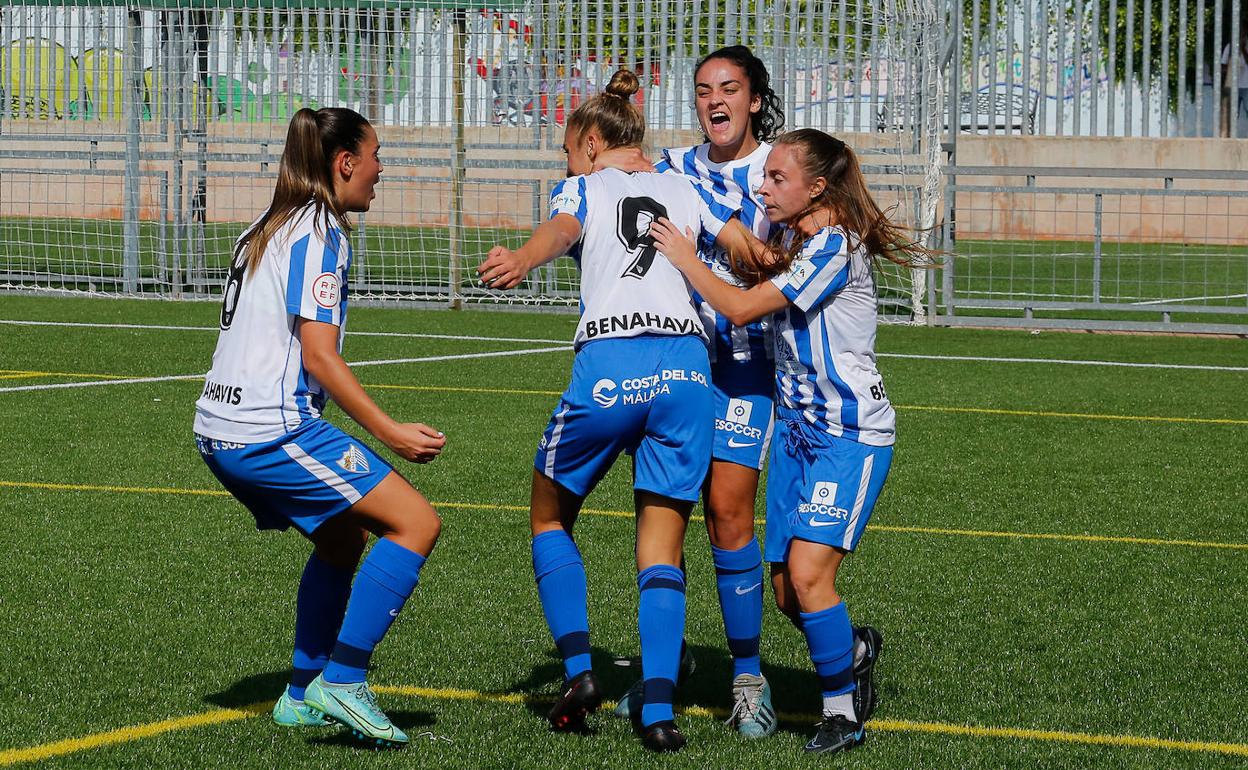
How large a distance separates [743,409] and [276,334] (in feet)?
4.33

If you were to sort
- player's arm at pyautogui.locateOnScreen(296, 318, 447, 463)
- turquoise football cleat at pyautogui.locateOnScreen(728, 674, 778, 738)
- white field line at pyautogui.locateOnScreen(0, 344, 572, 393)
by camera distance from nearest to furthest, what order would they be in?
player's arm at pyautogui.locateOnScreen(296, 318, 447, 463), turquoise football cleat at pyautogui.locateOnScreen(728, 674, 778, 738), white field line at pyautogui.locateOnScreen(0, 344, 572, 393)

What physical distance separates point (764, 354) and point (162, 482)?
14.3ft

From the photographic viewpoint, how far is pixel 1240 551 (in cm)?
699

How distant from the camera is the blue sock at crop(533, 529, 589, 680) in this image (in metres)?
4.41

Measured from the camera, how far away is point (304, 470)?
4.20 m

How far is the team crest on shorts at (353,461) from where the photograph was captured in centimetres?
421

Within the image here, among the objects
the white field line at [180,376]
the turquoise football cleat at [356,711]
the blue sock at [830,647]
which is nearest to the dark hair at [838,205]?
the blue sock at [830,647]

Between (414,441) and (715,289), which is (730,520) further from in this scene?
(414,441)

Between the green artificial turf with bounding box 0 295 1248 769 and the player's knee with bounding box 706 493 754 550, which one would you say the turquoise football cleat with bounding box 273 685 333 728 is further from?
the player's knee with bounding box 706 493 754 550

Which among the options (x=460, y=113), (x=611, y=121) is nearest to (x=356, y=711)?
(x=611, y=121)

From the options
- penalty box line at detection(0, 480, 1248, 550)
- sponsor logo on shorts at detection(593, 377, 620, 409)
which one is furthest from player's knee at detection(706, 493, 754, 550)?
penalty box line at detection(0, 480, 1248, 550)

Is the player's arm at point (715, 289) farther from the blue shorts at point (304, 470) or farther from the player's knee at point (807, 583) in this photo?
the blue shorts at point (304, 470)

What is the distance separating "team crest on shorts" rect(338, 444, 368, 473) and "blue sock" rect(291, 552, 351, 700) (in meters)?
0.40

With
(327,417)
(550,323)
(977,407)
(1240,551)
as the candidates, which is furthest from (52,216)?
(1240,551)
